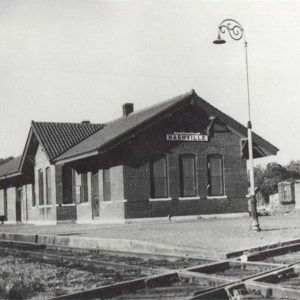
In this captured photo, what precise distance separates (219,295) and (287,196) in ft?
141

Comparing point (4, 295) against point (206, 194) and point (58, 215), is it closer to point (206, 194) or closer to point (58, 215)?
point (206, 194)

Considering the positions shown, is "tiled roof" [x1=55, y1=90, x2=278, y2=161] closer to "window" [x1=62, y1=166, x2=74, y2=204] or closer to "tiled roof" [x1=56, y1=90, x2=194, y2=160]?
"tiled roof" [x1=56, y1=90, x2=194, y2=160]

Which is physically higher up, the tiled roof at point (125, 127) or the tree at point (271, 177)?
the tiled roof at point (125, 127)

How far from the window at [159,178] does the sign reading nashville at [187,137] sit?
1.05 metres

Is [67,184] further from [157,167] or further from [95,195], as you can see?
[157,167]

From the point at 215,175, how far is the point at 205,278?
60.6 feet

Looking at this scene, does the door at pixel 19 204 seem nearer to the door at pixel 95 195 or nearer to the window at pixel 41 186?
the window at pixel 41 186

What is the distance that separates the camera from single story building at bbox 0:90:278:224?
2388 centimetres

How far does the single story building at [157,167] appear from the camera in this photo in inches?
940

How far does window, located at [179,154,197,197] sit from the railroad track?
1355cm

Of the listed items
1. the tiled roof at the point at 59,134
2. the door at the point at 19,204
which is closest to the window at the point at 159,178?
the tiled roof at the point at 59,134

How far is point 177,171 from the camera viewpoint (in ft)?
81.6

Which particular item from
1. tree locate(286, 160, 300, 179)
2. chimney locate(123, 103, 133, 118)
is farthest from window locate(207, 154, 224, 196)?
tree locate(286, 160, 300, 179)

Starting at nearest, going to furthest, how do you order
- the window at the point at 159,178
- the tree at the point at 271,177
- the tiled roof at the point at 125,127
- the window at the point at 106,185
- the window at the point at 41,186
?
1. the tiled roof at the point at 125,127
2. the window at the point at 159,178
3. the window at the point at 106,185
4. the window at the point at 41,186
5. the tree at the point at 271,177
